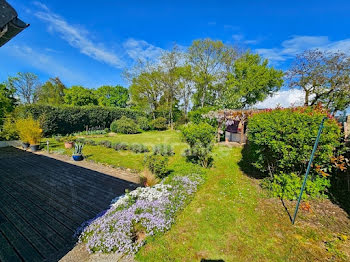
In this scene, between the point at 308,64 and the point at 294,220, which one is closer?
the point at 294,220

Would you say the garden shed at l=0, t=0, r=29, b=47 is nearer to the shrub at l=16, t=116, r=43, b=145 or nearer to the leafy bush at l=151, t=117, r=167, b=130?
the shrub at l=16, t=116, r=43, b=145

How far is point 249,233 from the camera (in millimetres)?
2816

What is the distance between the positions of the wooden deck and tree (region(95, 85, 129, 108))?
3473cm

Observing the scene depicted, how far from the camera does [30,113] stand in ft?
41.3

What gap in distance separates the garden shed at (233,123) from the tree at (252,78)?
894 cm

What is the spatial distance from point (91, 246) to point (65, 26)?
11232 mm

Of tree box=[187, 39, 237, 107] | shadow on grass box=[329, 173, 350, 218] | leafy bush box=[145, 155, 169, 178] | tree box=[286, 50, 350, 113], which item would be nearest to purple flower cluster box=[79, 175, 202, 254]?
leafy bush box=[145, 155, 169, 178]

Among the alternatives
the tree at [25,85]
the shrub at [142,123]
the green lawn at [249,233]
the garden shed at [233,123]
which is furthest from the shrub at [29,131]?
the tree at [25,85]

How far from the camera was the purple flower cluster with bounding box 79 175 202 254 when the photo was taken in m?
2.47

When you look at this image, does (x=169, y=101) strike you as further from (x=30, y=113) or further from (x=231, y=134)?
(x=30, y=113)

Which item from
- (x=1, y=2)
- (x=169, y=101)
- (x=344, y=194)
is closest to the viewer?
(x=1, y=2)

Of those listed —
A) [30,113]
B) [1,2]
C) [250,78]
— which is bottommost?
[30,113]

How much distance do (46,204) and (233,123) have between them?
35.8ft

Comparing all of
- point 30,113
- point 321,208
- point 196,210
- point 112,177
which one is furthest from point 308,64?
point 30,113
